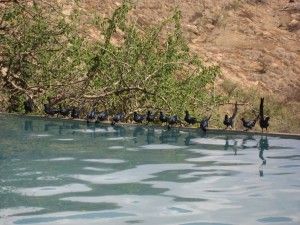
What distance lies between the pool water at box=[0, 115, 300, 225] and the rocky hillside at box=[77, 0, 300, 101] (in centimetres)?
1970

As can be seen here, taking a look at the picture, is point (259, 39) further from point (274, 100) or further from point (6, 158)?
point (6, 158)

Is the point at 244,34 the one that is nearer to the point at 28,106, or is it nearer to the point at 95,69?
the point at 95,69

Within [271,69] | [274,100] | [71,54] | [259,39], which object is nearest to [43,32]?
[71,54]

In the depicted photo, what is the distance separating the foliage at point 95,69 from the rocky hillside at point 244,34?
14.4m

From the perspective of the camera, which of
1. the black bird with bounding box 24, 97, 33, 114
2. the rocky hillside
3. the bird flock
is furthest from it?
the rocky hillside

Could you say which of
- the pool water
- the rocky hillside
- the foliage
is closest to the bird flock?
the pool water

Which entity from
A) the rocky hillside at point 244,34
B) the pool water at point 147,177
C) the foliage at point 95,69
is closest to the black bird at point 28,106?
the foliage at point 95,69

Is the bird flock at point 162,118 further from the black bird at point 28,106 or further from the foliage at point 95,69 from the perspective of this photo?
the foliage at point 95,69

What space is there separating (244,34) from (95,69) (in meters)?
22.4

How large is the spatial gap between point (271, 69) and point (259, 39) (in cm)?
325

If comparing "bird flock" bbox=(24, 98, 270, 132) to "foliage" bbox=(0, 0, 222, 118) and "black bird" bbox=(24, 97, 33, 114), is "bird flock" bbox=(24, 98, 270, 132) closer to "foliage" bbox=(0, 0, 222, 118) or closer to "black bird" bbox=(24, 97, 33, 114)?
"black bird" bbox=(24, 97, 33, 114)

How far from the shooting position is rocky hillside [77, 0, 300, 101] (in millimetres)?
30781

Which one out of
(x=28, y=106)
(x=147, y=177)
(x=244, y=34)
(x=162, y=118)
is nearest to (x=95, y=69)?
(x=28, y=106)

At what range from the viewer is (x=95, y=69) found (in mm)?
13539
